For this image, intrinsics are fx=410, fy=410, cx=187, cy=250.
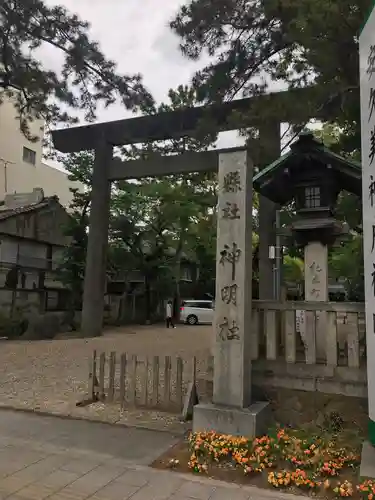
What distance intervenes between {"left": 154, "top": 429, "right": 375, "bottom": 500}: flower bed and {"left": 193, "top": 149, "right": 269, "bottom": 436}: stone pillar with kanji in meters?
0.22

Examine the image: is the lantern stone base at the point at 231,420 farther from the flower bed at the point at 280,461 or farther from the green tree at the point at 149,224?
the green tree at the point at 149,224

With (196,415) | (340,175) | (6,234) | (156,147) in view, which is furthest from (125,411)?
(6,234)

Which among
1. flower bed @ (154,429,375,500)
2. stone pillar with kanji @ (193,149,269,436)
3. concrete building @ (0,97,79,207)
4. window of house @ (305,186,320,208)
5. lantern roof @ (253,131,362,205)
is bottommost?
flower bed @ (154,429,375,500)

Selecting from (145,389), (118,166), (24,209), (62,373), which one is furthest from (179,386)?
(24,209)

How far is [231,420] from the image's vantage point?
14.6 feet

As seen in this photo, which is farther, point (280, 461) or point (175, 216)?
point (175, 216)

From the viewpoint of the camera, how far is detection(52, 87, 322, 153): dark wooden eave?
632 cm

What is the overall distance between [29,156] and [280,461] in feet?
83.1

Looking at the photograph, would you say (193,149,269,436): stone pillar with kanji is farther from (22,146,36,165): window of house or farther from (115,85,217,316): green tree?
(22,146,36,165): window of house

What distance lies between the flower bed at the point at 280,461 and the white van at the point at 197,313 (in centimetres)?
2090

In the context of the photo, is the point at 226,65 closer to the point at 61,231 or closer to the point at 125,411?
the point at 125,411

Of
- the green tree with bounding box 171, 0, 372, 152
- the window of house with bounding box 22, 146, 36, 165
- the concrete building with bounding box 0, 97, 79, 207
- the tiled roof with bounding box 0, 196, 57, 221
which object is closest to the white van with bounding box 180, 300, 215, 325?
the tiled roof with bounding box 0, 196, 57, 221

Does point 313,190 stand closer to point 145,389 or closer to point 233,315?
point 233,315

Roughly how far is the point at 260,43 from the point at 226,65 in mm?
724
